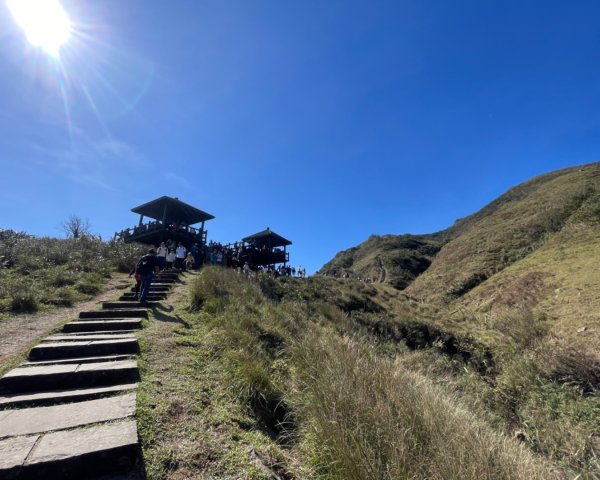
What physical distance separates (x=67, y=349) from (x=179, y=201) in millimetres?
21974

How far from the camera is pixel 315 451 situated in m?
2.63

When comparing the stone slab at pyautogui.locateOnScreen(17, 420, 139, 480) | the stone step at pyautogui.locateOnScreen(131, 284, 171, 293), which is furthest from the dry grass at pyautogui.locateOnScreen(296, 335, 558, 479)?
the stone step at pyautogui.locateOnScreen(131, 284, 171, 293)

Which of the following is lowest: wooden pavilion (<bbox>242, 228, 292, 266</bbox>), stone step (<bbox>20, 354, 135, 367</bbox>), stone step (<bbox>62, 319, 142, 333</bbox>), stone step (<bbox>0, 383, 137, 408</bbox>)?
stone step (<bbox>0, 383, 137, 408</bbox>)

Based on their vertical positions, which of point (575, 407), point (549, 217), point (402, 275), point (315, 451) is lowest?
point (575, 407)

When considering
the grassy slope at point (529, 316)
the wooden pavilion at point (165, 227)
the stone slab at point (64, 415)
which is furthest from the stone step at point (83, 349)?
the wooden pavilion at point (165, 227)

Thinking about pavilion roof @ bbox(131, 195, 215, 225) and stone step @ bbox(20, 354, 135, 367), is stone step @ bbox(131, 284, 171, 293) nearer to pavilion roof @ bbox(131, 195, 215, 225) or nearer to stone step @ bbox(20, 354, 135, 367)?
stone step @ bbox(20, 354, 135, 367)

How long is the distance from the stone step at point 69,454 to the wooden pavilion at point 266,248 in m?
25.1

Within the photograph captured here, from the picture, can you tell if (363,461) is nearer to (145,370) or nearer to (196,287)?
(145,370)

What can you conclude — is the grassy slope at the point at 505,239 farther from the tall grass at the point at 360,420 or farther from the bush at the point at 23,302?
the bush at the point at 23,302

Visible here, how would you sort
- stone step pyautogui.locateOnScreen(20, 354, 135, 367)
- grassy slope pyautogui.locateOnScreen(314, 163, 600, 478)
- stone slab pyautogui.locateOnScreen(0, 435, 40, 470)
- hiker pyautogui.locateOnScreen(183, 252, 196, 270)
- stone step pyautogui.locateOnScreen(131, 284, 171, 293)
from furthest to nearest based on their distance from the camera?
hiker pyautogui.locateOnScreen(183, 252, 196, 270), stone step pyautogui.locateOnScreen(131, 284, 171, 293), grassy slope pyautogui.locateOnScreen(314, 163, 600, 478), stone step pyautogui.locateOnScreen(20, 354, 135, 367), stone slab pyautogui.locateOnScreen(0, 435, 40, 470)

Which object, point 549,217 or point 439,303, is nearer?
point 439,303

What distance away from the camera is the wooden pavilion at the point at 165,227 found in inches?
952

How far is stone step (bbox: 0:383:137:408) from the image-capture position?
10.1 ft

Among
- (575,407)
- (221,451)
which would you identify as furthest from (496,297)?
(221,451)
